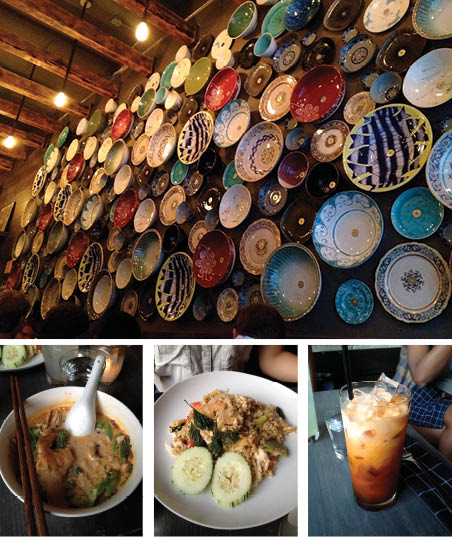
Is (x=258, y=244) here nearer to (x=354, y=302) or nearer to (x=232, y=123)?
(x=354, y=302)

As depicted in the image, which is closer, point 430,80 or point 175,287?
point 430,80

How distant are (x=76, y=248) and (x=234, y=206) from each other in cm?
196

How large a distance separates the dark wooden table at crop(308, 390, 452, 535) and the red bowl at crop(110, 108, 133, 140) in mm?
3457

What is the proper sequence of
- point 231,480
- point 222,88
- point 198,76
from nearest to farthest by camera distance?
1. point 231,480
2. point 222,88
3. point 198,76

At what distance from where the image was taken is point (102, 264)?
331 cm

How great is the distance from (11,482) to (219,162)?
2.22 m

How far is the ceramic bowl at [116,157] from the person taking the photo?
3475 mm

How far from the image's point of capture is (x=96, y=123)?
419 centimetres

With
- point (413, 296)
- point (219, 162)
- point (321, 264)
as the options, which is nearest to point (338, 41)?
point (219, 162)

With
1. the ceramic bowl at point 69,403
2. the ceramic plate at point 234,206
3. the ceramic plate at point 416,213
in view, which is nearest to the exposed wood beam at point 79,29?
the ceramic plate at point 234,206

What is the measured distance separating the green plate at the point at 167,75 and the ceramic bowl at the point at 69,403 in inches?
125

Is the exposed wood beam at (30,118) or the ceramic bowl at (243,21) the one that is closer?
the ceramic bowl at (243,21)

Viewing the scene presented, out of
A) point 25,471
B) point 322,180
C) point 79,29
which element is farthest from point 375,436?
point 79,29

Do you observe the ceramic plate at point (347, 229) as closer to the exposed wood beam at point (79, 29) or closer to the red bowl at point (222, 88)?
the red bowl at point (222, 88)
